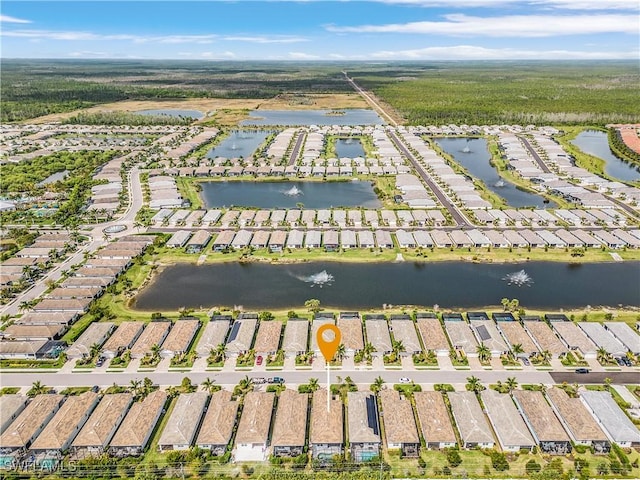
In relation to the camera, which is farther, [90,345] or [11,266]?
[11,266]

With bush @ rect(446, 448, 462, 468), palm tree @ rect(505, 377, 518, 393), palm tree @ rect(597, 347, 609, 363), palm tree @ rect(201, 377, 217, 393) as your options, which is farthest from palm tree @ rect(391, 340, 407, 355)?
palm tree @ rect(597, 347, 609, 363)

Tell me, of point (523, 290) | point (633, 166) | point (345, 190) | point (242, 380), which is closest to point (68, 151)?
point (345, 190)

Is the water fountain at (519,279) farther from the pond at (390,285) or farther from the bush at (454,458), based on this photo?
the bush at (454,458)

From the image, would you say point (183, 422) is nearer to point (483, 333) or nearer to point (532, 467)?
point (532, 467)

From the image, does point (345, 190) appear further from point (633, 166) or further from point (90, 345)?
point (633, 166)

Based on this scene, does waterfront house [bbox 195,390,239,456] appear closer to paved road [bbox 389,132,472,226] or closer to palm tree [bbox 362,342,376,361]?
palm tree [bbox 362,342,376,361]

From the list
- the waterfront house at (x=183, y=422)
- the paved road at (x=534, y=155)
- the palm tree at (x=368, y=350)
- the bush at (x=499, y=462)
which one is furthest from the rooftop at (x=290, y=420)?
the paved road at (x=534, y=155)
